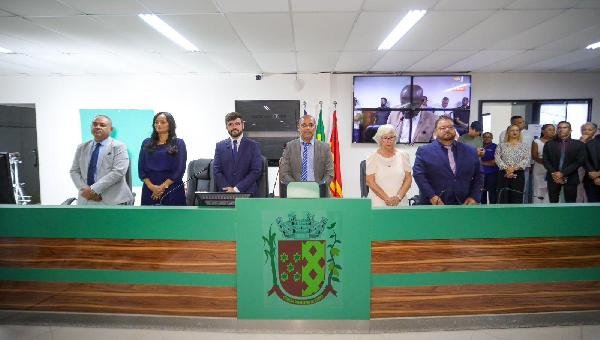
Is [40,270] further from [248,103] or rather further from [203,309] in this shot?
[248,103]

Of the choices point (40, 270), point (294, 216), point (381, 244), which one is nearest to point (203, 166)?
point (40, 270)

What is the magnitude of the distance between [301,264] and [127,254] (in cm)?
114

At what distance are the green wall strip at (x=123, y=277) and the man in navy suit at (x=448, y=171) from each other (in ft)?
5.90

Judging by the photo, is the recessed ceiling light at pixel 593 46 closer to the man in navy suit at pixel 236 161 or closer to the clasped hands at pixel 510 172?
the clasped hands at pixel 510 172

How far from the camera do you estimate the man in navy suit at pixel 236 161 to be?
3.05 meters

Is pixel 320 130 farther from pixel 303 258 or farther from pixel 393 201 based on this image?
pixel 303 258

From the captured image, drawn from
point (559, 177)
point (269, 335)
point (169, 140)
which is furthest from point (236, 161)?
point (559, 177)

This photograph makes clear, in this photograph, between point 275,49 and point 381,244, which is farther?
point 275,49

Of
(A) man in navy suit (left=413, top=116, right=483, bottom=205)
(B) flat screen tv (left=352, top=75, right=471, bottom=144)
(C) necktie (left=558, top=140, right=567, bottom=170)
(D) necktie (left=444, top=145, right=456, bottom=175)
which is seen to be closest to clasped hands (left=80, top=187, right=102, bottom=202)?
(A) man in navy suit (left=413, top=116, right=483, bottom=205)

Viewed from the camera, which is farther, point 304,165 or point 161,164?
point 304,165

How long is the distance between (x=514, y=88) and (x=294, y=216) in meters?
6.75

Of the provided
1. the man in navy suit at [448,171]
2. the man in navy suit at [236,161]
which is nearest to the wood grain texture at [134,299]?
the man in navy suit at [236,161]

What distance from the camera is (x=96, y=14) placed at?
135 inches

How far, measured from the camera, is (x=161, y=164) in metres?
2.92
